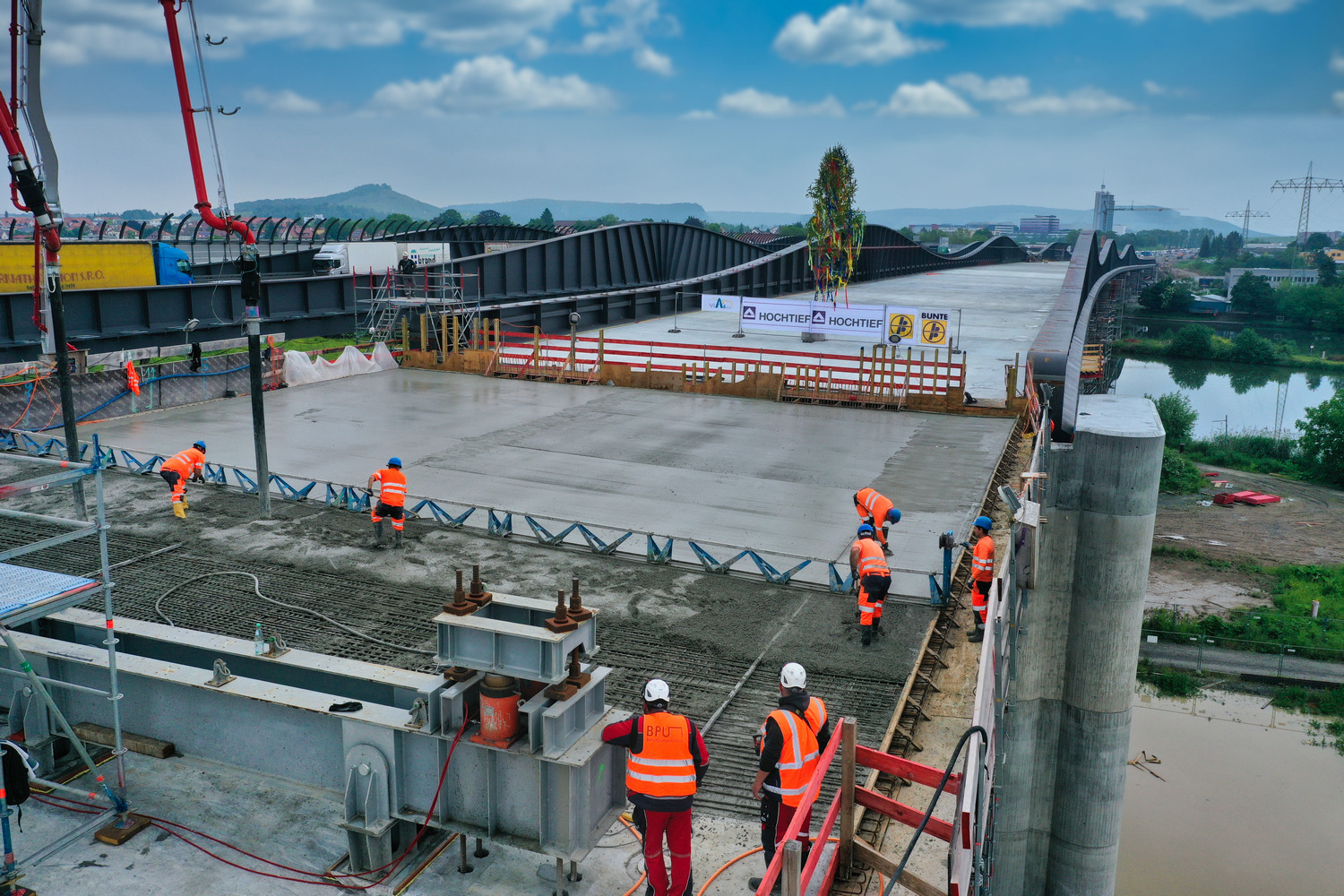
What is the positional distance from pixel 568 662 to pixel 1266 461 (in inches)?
2298

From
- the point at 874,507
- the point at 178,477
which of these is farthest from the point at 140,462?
the point at 874,507

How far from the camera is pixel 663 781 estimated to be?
6328 millimetres

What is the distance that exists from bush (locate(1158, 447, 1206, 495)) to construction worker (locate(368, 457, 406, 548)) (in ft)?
141

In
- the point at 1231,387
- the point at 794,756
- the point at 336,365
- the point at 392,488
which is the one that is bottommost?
the point at 1231,387

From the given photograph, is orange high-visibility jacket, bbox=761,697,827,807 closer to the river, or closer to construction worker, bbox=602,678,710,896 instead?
construction worker, bbox=602,678,710,896

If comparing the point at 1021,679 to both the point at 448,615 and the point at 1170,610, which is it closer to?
the point at 448,615

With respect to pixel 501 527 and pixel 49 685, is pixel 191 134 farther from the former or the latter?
pixel 49 685

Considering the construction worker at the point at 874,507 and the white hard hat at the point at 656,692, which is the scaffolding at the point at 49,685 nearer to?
the white hard hat at the point at 656,692

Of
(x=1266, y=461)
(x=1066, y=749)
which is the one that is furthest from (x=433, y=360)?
(x=1266, y=461)

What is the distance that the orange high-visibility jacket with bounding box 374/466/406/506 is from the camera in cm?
1329

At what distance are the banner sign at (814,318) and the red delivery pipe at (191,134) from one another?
2075 cm

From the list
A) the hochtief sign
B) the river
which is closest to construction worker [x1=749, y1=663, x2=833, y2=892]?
the hochtief sign

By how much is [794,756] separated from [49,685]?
5896mm

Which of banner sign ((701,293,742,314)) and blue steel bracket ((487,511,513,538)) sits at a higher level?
banner sign ((701,293,742,314))
